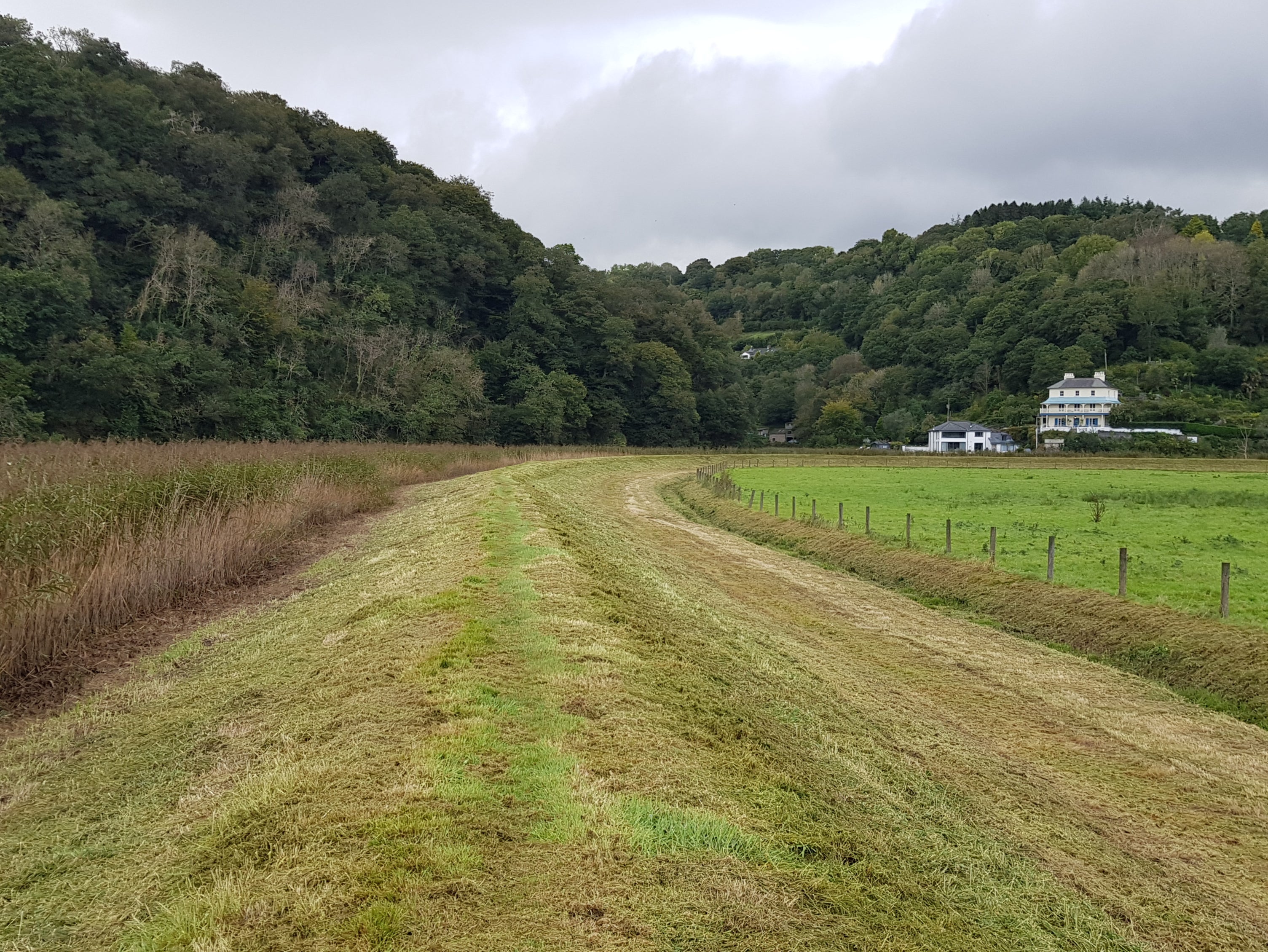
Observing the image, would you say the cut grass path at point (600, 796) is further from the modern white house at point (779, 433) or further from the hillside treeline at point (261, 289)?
the modern white house at point (779, 433)

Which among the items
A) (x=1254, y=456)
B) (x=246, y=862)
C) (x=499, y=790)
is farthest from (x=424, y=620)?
(x=1254, y=456)

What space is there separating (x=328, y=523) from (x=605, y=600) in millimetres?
12562

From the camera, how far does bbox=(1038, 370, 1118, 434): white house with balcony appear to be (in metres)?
102

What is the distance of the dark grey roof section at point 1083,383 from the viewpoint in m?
104

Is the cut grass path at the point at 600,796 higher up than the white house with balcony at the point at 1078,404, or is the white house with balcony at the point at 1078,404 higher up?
the white house with balcony at the point at 1078,404

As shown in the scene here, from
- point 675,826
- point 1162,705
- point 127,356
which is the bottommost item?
point 1162,705

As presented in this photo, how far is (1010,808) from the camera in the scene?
6.61 meters

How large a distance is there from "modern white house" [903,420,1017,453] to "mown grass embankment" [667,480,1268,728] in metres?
84.9

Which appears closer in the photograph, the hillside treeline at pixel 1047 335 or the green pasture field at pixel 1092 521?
the green pasture field at pixel 1092 521

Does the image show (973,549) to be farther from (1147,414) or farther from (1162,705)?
(1147,414)

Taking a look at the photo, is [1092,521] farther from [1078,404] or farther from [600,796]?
[1078,404]

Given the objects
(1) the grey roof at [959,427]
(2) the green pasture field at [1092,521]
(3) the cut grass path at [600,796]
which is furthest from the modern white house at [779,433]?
(3) the cut grass path at [600,796]

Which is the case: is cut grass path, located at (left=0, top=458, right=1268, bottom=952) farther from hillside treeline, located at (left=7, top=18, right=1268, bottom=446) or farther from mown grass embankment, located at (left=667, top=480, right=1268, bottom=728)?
hillside treeline, located at (left=7, top=18, right=1268, bottom=446)

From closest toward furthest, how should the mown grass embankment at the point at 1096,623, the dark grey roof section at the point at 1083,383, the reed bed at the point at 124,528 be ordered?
1. the reed bed at the point at 124,528
2. the mown grass embankment at the point at 1096,623
3. the dark grey roof section at the point at 1083,383
